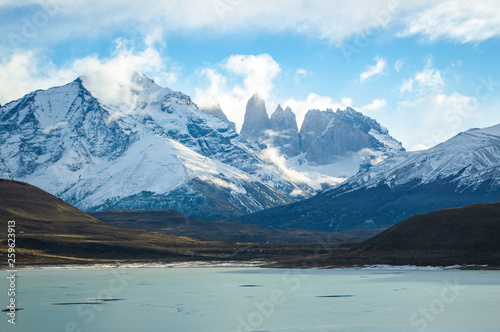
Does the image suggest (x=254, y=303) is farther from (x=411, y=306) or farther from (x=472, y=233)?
(x=472, y=233)

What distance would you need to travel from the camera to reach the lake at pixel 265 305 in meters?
42.1

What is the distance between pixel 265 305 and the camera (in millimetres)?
52969

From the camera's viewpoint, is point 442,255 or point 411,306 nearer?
point 411,306

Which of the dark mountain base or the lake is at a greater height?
the dark mountain base

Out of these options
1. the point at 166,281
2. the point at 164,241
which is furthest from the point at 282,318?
the point at 164,241

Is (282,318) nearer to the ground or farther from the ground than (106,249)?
nearer to the ground

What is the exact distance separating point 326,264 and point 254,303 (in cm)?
6507

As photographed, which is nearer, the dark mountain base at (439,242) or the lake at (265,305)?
the lake at (265,305)

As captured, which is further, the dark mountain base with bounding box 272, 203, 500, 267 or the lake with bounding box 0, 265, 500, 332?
the dark mountain base with bounding box 272, 203, 500, 267

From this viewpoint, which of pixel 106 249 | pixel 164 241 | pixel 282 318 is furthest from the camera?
pixel 164 241

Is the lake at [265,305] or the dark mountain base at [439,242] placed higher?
the dark mountain base at [439,242]

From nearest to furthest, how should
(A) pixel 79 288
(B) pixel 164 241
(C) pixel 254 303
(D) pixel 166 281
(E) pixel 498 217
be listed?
(C) pixel 254 303, (A) pixel 79 288, (D) pixel 166 281, (E) pixel 498 217, (B) pixel 164 241

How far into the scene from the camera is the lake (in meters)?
42.1

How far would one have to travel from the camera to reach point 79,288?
70312 mm
